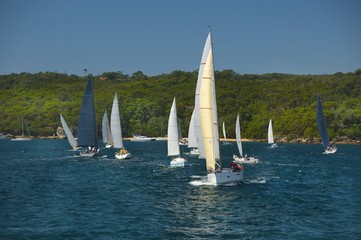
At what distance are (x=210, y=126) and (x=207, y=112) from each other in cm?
150

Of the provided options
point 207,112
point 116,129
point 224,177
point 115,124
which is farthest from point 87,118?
point 224,177

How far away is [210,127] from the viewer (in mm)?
49531

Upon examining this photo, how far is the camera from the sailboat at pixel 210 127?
161 ft

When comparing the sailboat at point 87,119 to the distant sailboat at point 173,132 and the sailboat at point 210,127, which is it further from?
the sailboat at point 210,127

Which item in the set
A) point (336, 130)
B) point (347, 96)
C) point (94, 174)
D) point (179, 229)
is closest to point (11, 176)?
point (94, 174)

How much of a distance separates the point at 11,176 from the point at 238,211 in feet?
115

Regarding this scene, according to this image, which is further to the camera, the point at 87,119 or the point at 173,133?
the point at 87,119

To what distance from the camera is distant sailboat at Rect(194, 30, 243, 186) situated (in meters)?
48.9

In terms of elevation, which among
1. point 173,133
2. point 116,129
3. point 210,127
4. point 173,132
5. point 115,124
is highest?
point 115,124

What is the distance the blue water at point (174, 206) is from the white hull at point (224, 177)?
0.75 m

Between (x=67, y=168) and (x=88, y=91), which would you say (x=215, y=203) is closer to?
(x=67, y=168)

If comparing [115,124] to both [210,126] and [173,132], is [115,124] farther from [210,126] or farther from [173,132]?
[210,126]

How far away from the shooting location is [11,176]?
204 ft

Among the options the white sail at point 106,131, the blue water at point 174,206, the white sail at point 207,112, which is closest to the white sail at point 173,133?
A: the blue water at point 174,206
